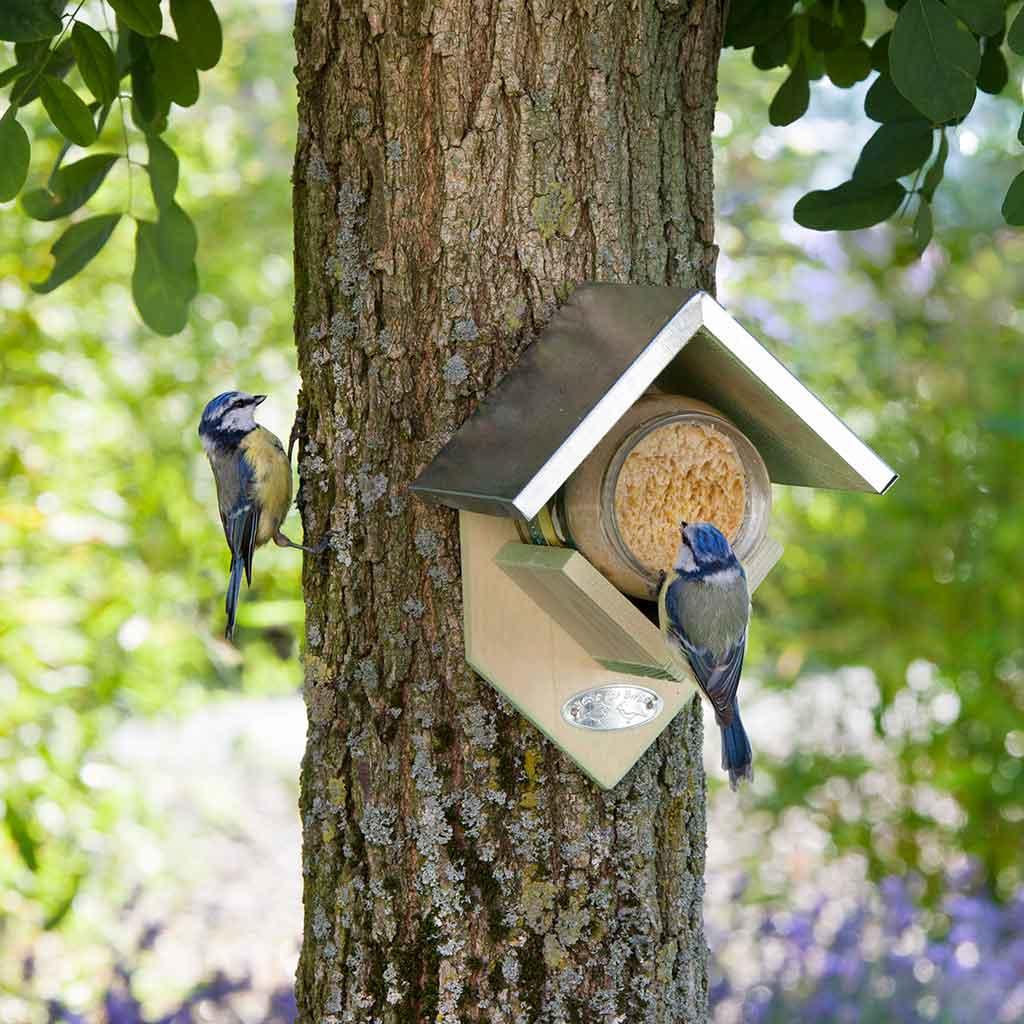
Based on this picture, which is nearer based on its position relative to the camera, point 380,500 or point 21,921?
point 380,500

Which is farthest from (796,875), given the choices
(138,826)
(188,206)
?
(188,206)

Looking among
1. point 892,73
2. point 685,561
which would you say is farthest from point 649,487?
point 892,73

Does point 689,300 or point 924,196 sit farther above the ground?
point 924,196

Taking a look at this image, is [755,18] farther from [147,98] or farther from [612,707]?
[612,707]

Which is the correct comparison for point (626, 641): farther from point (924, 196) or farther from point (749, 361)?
point (924, 196)

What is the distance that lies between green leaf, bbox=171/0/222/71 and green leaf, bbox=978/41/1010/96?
0.94 m

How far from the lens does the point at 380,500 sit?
1.31 metres

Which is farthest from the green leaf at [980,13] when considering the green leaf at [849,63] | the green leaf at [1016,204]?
the green leaf at [849,63]

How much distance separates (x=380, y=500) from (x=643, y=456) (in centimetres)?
28

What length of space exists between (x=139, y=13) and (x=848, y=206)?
0.78 meters

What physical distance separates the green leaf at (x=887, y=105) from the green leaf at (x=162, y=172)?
0.85 meters

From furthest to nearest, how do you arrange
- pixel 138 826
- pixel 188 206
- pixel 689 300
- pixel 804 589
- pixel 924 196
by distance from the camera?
pixel 804 589, pixel 188 206, pixel 138 826, pixel 924 196, pixel 689 300

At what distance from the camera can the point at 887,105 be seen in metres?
1.46

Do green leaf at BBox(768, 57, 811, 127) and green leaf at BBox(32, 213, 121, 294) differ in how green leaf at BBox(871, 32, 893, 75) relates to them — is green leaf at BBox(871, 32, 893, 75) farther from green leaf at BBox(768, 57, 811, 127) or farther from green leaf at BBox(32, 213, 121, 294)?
green leaf at BBox(32, 213, 121, 294)
